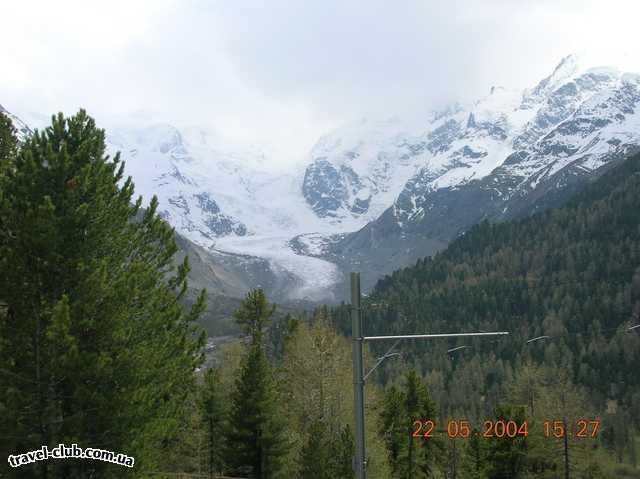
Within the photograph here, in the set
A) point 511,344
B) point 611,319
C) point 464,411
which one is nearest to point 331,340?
point 464,411

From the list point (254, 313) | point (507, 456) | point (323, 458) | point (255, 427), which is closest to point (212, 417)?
point (255, 427)

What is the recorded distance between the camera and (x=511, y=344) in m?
161

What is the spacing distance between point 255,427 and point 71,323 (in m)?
27.7

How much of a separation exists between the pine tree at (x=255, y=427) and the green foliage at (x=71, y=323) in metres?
23.9

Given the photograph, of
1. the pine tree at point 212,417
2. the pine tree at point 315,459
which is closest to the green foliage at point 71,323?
the pine tree at point 315,459

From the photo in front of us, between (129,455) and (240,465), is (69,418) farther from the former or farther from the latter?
(240,465)

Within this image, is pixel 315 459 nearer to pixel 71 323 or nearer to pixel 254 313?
pixel 254 313

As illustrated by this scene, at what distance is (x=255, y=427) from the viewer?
43.9 meters

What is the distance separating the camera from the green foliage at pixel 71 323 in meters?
18.2

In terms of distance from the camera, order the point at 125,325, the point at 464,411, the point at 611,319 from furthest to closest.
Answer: the point at 611,319
the point at 464,411
the point at 125,325

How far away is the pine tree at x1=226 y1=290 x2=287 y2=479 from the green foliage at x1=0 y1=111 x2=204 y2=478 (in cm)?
2388

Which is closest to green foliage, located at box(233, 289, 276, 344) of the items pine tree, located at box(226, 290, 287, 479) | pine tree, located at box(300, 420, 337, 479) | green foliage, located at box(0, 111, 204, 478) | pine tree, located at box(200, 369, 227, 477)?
pine tree, located at box(200, 369, 227, 477)

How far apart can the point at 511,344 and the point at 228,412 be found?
125 meters

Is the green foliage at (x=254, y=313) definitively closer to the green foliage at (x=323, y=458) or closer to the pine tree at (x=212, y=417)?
the pine tree at (x=212, y=417)
